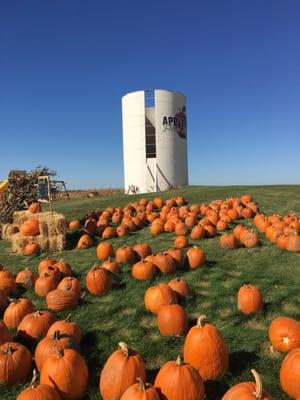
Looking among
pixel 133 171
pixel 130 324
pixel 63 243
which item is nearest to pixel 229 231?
pixel 63 243

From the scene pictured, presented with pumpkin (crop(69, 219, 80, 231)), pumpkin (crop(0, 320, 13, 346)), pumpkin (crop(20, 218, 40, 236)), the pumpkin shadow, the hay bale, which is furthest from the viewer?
pumpkin (crop(69, 219, 80, 231))

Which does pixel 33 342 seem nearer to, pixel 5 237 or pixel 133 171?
pixel 5 237

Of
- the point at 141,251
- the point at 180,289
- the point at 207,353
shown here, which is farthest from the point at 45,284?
the point at 207,353

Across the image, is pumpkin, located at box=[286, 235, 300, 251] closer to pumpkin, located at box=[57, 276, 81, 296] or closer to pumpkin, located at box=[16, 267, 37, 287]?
pumpkin, located at box=[57, 276, 81, 296]

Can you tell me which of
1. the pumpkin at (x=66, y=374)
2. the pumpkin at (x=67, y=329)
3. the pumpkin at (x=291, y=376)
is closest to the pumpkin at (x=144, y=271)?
the pumpkin at (x=67, y=329)

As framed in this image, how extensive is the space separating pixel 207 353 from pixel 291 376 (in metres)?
0.85

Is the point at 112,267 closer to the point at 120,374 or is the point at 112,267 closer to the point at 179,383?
the point at 120,374

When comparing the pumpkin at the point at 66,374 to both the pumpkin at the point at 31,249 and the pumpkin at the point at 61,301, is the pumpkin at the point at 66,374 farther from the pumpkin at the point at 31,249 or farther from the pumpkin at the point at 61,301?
the pumpkin at the point at 31,249

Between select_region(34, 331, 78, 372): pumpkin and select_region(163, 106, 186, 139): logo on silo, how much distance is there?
32845mm

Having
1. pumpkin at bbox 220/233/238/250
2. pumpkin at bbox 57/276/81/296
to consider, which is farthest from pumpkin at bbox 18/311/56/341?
pumpkin at bbox 220/233/238/250

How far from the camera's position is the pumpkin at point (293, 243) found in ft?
29.0

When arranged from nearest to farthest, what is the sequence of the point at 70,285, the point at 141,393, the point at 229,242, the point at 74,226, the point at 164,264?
1. the point at 141,393
2. the point at 70,285
3. the point at 164,264
4. the point at 229,242
5. the point at 74,226

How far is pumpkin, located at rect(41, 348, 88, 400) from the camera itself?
3.80m

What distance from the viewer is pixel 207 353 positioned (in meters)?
4.07
